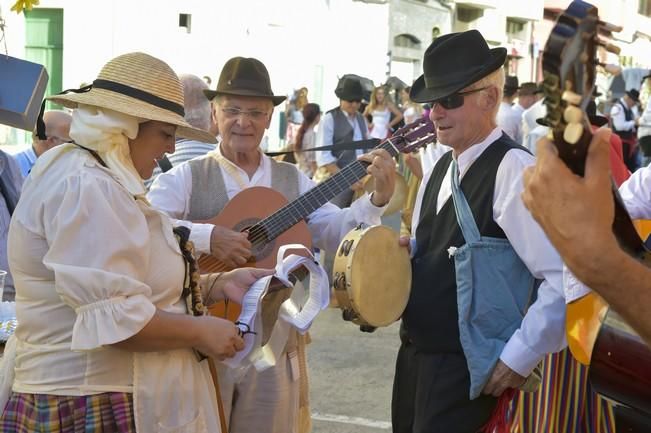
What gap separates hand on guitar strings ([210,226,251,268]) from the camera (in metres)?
3.77

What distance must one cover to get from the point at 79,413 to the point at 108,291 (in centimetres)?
35

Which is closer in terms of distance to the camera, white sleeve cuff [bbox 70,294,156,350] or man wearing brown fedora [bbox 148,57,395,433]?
white sleeve cuff [bbox 70,294,156,350]

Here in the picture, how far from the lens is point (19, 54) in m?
17.2

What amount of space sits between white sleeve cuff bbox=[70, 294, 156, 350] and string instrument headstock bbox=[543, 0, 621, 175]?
4.65 feet

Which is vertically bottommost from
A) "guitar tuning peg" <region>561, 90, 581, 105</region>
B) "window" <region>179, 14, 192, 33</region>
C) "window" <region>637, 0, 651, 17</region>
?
"guitar tuning peg" <region>561, 90, 581, 105</region>

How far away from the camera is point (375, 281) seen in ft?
11.3

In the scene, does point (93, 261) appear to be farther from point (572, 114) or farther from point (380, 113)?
point (380, 113)

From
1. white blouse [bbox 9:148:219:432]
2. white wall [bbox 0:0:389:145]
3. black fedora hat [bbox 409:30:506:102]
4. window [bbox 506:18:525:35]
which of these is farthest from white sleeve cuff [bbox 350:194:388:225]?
window [bbox 506:18:525:35]

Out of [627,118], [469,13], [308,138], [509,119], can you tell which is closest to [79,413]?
[308,138]

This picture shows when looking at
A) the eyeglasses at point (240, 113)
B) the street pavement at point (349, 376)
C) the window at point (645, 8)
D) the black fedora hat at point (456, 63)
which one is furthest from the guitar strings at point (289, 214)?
the window at point (645, 8)

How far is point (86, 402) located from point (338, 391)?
3539 mm

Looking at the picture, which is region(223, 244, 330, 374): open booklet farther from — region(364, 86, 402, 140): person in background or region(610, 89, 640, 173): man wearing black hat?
region(610, 89, 640, 173): man wearing black hat

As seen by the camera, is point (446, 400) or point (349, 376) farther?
point (349, 376)

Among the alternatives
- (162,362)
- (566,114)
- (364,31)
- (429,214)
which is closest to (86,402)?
(162,362)
